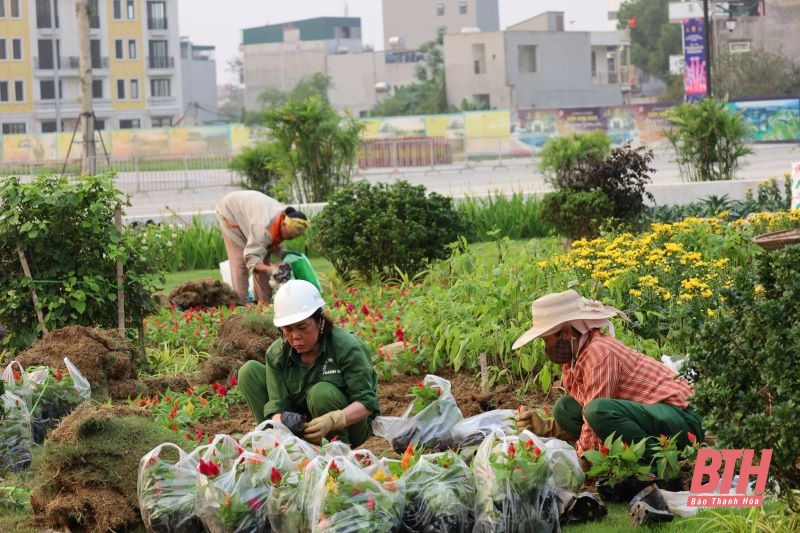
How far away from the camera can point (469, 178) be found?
37469 mm

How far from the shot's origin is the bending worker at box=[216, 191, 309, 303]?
11969 mm

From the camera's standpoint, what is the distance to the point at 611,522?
561 centimetres

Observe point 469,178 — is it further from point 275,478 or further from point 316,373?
point 275,478

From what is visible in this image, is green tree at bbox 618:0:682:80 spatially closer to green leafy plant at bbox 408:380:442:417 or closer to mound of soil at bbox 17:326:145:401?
mound of soil at bbox 17:326:145:401

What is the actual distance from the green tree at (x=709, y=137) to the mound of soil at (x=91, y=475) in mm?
14608

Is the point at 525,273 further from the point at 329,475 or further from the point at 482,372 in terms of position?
the point at 329,475

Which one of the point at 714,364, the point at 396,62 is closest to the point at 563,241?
the point at 714,364

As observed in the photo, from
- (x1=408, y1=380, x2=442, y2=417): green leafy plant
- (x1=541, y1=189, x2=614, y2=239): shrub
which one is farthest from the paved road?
(x1=408, y1=380, x2=442, y2=417): green leafy plant

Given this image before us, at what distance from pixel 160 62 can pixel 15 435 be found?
285 ft

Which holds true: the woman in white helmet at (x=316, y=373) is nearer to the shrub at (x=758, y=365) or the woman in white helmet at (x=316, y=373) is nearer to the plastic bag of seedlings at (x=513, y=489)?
the plastic bag of seedlings at (x=513, y=489)

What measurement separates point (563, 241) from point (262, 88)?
10178cm

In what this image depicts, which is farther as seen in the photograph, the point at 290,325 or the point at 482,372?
the point at 482,372

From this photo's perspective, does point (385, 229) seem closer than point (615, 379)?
No

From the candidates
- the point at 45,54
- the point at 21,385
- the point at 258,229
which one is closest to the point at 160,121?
the point at 45,54
